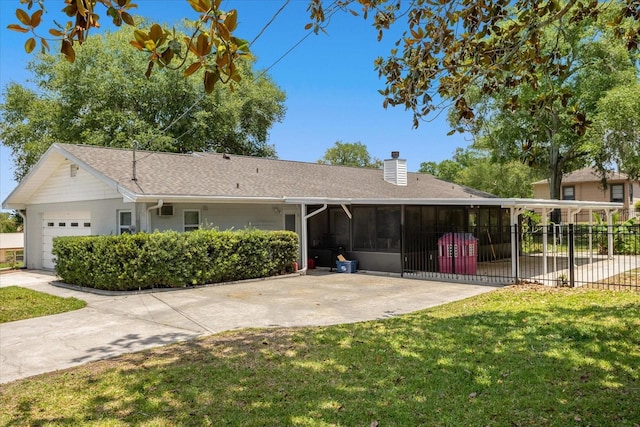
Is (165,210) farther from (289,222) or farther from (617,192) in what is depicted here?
(617,192)

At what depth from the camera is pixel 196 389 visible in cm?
470

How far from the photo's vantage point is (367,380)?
15.9 feet

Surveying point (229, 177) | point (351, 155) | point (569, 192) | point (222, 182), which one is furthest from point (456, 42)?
point (351, 155)

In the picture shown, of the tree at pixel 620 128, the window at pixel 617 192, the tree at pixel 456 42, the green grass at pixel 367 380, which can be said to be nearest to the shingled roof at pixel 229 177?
the green grass at pixel 367 380

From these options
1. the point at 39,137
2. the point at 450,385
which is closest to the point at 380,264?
the point at 450,385

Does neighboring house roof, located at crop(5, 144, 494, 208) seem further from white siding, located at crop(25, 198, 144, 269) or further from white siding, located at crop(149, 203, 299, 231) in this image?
white siding, located at crop(25, 198, 144, 269)

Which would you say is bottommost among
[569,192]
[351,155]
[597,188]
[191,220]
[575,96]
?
[191,220]

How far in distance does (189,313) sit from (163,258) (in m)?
3.28

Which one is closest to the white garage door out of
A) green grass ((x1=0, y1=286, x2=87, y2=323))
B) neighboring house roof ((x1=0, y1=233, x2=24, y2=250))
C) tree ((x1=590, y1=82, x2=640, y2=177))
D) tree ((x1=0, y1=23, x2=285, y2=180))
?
green grass ((x1=0, y1=286, x2=87, y2=323))

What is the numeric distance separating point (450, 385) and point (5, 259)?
25.9m

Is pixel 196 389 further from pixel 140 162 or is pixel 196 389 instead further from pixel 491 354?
pixel 140 162

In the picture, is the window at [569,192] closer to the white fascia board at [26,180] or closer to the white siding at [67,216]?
the white siding at [67,216]

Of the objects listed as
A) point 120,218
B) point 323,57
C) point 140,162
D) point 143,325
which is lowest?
point 143,325

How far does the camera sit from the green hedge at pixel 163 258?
458 inches
